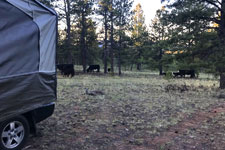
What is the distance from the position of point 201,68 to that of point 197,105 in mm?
4256

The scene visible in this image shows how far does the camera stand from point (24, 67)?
355 centimetres

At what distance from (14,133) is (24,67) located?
111 centimetres

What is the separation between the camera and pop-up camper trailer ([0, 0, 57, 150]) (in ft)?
10.4

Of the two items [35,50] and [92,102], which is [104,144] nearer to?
[35,50]

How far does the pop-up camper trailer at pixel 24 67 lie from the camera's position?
10.4 feet

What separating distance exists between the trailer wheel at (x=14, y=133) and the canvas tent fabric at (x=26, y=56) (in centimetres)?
18

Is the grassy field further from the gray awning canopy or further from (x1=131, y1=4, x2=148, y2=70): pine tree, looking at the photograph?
(x1=131, y1=4, x2=148, y2=70): pine tree

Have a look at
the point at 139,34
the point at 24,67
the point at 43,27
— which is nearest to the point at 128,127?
the point at 24,67

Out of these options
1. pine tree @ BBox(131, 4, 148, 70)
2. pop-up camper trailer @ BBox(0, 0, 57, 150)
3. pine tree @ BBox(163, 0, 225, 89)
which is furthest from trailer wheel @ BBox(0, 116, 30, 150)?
pine tree @ BBox(131, 4, 148, 70)

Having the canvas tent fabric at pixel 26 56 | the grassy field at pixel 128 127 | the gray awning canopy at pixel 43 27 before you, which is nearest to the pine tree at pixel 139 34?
the grassy field at pixel 128 127

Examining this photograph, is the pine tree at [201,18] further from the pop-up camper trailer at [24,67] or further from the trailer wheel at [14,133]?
the trailer wheel at [14,133]

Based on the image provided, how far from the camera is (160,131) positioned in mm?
4996

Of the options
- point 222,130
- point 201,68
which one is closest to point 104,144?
point 222,130

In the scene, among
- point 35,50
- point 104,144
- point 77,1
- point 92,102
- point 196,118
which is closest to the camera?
point 35,50
